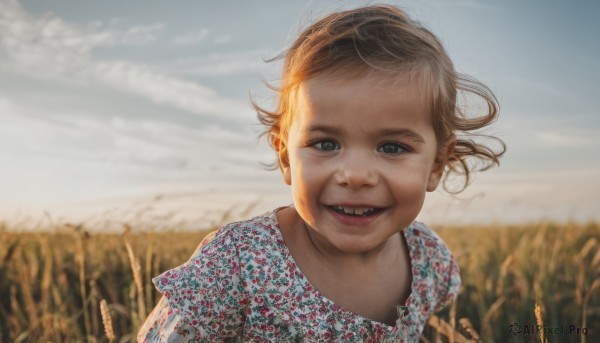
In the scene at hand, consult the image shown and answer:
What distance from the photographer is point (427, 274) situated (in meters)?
2.80

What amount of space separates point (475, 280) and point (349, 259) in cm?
178

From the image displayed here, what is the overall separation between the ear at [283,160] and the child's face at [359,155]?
12cm

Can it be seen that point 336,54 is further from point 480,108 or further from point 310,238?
point 480,108

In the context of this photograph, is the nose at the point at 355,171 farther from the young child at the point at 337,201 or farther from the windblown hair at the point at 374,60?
the windblown hair at the point at 374,60

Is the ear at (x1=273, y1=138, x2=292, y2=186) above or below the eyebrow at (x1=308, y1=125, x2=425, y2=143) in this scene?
below

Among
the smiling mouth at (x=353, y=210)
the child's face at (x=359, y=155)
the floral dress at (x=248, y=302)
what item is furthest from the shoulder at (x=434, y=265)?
the smiling mouth at (x=353, y=210)

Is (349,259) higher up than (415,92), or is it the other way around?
(415,92)

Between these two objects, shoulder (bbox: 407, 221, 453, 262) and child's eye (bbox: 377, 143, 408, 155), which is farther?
shoulder (bbox: 407, 221, 453, 262)

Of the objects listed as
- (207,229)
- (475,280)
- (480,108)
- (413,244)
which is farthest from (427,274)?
(207,229)

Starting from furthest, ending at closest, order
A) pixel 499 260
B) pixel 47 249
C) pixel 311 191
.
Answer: pixel 499 260 → pixel 47 249 → pixel 311 191

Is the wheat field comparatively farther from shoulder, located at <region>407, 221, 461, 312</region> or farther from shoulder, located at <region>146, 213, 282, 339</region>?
shoulder, located at <region>146, 213, 282, 339</region>

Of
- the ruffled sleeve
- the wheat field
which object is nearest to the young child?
the ruffled sleeve

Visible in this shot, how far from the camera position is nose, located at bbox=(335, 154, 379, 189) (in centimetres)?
210

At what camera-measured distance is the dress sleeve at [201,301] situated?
2.23 m
